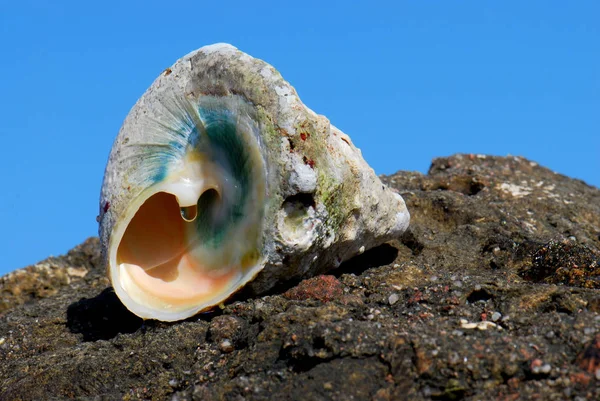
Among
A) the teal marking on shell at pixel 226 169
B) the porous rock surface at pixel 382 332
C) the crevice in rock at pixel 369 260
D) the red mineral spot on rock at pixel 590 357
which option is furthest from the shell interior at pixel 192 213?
the red mineral spot on rock at pixel 590 357

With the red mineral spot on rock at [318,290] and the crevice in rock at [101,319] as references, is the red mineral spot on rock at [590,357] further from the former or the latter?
the crevice in rock at [101,319]

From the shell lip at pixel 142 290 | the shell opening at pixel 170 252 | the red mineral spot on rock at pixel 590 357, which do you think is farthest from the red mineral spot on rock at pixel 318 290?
the red mineral spot on rock at pixel 590 357

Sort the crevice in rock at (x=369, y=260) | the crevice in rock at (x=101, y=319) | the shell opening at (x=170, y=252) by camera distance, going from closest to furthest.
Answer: the shell opening at (x=170, y=252) → the crevice in rock at (x=101, y=319) → the crevice in rock at (x=369, y=260)

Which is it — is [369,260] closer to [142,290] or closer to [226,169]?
[226,169]

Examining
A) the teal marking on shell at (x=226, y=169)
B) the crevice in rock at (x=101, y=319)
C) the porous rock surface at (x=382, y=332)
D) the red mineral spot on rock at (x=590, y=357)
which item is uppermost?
the teal marking on shell at (x=226, y=169)

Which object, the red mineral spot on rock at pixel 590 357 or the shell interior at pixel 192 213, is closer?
the red mineral spot on rock at pixel 590 357

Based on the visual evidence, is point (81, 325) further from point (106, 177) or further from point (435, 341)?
point (435, 341)

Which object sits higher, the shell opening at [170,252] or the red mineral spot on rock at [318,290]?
the shell opening at [170,252]

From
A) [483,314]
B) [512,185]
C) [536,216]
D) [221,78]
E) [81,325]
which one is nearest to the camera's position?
[483,314]

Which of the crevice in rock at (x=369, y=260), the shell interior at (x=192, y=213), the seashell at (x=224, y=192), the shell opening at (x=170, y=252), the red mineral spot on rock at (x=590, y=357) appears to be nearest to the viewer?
the red mineral spot on rock at (x=590, y=357)

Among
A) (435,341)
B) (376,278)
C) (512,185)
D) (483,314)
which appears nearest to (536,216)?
(512,185)
